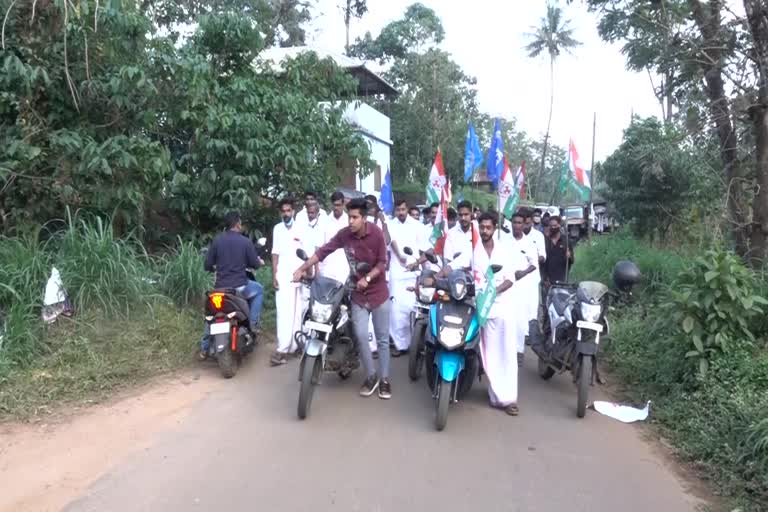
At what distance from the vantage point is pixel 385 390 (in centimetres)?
570

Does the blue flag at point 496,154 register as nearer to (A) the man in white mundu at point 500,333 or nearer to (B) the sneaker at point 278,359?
(A) the man in white mundu at point 500,333

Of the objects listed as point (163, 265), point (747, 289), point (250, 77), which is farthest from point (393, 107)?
point (747, 289)

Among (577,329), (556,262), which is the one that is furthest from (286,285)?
(556,262)

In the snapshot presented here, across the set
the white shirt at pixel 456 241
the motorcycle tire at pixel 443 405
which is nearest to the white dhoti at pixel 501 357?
the motorcycle tire at pixel 443 405

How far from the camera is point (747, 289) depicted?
5340 mm

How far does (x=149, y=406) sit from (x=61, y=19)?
466 cm

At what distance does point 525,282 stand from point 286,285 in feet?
8.78

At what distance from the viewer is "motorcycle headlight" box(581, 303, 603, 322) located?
5.43m

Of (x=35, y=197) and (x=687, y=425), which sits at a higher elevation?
(x=35, y=197)

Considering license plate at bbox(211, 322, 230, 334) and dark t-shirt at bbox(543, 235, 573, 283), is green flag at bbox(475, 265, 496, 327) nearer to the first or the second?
license plate at bbox(211, 322, 230, 334)

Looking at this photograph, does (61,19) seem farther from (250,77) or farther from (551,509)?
(551,509)

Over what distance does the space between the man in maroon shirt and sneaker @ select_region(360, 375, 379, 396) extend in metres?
0.01

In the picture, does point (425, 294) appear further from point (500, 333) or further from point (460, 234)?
point (500, 333)

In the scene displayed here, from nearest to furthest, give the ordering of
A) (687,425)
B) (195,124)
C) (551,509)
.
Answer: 1. (551,509)
2. (687,425)
3. (195,124)
